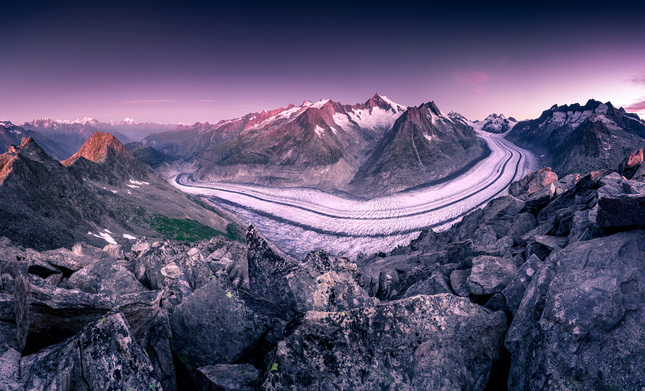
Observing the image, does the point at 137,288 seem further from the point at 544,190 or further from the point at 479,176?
the point at 479,176

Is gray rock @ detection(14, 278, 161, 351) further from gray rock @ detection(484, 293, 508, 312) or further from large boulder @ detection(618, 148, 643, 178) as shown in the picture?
large boulder @ detection(618, 148, 643, 178)

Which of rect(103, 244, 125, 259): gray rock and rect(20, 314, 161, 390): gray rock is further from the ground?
rect(20, 314, 161, 390): gray rock

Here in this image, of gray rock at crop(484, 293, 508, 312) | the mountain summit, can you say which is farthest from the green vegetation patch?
gray rock at crop(484, 293, 508, 312)

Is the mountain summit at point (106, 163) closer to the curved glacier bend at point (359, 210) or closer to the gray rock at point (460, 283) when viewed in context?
the curved glacier bend at point (359, 210)

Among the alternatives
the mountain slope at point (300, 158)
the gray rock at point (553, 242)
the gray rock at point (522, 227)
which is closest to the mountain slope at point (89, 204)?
the gray rock at point (553, 242)

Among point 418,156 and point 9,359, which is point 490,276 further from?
point 418,156
